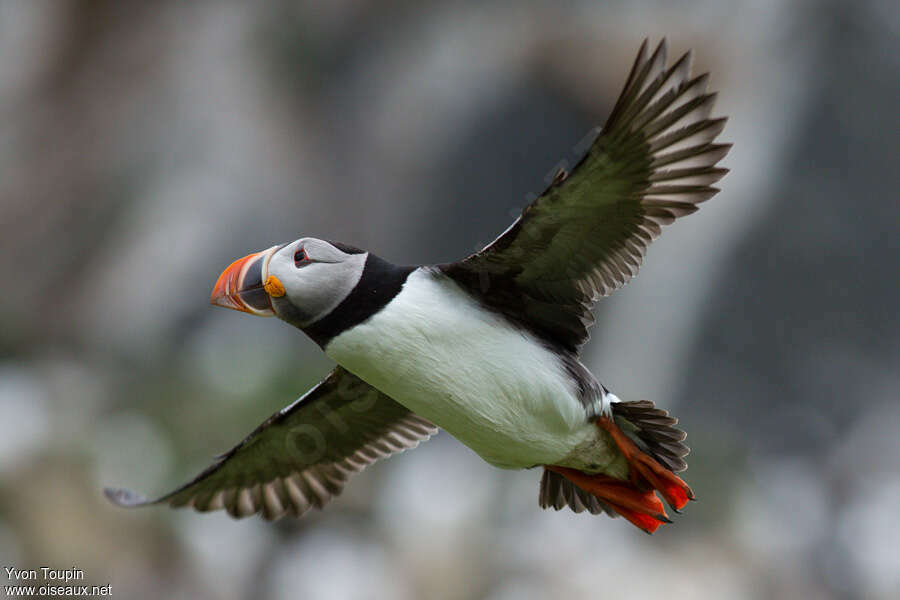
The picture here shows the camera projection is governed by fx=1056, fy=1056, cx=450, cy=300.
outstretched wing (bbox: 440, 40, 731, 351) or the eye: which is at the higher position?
outstretched wing (bbox: 440, 40, 731, 351)

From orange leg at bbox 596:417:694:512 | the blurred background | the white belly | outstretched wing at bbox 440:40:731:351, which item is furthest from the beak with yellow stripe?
the blurred background

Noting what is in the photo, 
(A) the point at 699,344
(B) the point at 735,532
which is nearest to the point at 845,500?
(B) the point at 735,532

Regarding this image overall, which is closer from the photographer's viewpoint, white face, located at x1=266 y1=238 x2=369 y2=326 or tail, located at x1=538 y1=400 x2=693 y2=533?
white face, located at x1=266 y1=238 x2=369 y2=326

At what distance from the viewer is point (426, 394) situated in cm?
301

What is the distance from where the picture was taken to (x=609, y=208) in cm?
293

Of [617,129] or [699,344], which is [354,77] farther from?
[617,129]

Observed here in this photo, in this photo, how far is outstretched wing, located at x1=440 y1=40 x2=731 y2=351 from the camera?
2.70m

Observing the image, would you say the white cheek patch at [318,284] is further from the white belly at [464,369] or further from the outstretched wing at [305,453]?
the outstretched wing at [305,453]

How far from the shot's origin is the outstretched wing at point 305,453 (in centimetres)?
374

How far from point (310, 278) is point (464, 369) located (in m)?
0.51

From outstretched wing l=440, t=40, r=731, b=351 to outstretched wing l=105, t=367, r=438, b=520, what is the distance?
0.78m

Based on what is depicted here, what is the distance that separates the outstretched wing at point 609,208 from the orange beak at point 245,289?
20.5 inches

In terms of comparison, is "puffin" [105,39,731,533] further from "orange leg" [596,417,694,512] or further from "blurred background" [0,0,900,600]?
"blurred background" [0,0,900,600]

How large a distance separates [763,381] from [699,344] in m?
0.55
